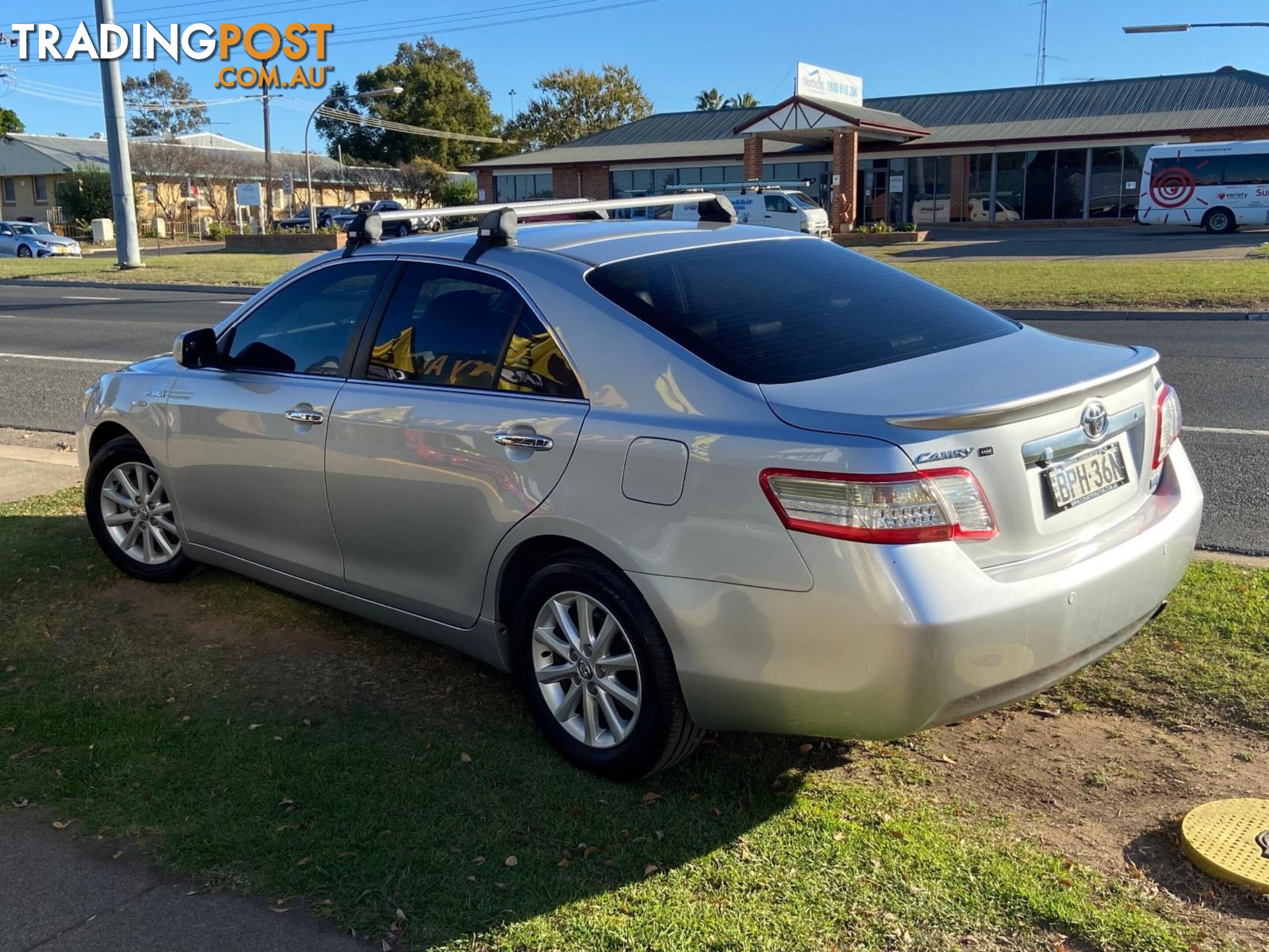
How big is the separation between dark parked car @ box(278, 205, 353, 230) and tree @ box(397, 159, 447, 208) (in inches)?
239

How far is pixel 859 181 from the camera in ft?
153

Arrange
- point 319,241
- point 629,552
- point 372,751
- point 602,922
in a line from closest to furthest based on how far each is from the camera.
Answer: point 602,922 → point 629,552 → point 372,751 → point 319,241

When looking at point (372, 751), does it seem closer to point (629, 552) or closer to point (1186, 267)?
point (629, 552)

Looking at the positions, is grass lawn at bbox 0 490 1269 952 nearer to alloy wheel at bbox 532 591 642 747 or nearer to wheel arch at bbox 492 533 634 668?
alloy wheel at bbox 532 591 642 747

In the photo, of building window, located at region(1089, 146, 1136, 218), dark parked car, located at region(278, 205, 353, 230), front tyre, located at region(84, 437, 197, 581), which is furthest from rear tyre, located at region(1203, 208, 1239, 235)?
front tyre, located at region(84, 437, 197, 581)

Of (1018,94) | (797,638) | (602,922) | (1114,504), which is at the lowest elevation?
(602,922)

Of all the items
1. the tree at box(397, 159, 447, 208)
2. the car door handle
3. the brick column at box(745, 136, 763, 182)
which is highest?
the tree at box(397, 159, 447, 208)

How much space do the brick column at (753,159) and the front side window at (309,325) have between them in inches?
1522

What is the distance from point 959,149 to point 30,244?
34.5 metres

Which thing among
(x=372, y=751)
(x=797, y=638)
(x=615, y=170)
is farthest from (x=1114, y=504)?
(x=615, y=170)

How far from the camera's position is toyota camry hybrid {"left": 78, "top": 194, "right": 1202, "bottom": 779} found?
2.97 meters

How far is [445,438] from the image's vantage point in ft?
12.7

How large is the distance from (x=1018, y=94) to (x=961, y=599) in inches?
1981

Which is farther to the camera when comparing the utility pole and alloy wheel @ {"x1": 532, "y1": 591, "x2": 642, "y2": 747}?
the utility pole
